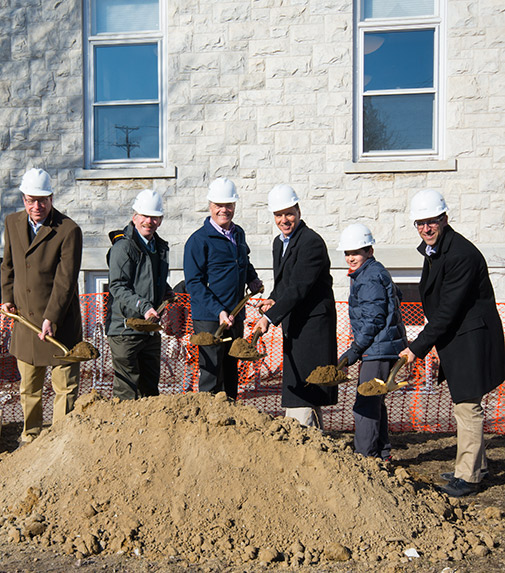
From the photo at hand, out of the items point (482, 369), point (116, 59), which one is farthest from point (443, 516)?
point (116, 59)

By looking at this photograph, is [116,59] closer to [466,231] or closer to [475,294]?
[466,231]

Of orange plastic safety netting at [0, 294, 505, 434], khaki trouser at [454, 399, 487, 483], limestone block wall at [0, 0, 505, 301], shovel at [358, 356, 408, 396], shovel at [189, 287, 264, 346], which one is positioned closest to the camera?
shovel at [358, 356, 408, 396]

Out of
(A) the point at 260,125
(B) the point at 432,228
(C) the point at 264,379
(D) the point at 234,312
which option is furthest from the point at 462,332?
(A) the point at 260,125

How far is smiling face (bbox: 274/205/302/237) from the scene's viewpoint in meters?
5.61

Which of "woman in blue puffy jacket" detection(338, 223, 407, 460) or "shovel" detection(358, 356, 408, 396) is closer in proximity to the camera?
"shovel" detection(358, 356, 408, 396)

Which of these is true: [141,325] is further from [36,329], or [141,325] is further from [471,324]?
[471,324]

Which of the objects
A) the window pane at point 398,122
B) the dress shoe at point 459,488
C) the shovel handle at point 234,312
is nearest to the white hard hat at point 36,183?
the shovel handle at point 234,312

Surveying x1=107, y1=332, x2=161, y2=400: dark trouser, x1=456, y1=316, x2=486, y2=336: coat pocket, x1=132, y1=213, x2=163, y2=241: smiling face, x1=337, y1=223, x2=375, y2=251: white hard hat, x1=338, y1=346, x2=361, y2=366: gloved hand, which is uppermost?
x1=132, y1=213, x2=163, y2=241: smiling face

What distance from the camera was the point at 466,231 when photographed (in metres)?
9.21

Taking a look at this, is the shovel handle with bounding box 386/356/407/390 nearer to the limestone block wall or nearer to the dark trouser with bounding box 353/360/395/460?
the dark trouser with bounding box 353/360/395/460

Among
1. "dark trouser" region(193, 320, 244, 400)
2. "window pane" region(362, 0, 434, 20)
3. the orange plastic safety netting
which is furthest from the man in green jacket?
"window pane" region(362, 0, 434, 20)

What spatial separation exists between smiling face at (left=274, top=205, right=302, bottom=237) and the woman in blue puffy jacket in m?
0.39

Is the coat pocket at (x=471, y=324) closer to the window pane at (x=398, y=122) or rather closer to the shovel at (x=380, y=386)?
the shovel at (x=380, y=386)

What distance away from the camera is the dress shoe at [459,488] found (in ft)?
16.8
